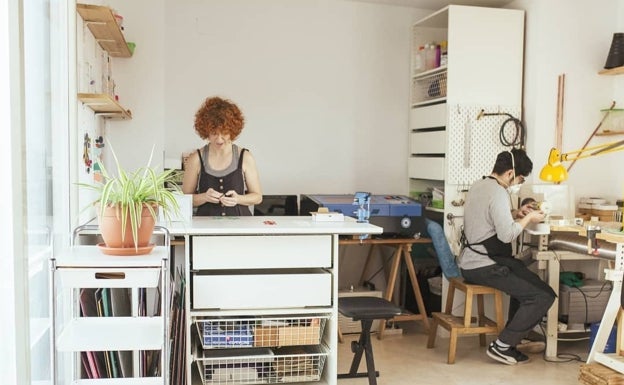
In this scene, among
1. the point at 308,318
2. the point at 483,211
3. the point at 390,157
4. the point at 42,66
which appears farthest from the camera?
the point at 390,157

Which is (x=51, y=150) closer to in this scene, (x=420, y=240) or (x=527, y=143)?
(x=420, y=240)

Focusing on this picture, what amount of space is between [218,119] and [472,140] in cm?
196

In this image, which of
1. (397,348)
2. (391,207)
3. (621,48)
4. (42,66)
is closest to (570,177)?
(621,48)

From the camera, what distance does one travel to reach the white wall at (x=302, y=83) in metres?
4.73

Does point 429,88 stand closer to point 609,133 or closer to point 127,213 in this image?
point 609,133

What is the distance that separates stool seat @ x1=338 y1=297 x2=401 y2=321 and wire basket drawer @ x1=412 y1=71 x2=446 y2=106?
6.51 feet

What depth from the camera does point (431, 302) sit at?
16.0ft

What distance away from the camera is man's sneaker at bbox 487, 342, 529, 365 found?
398cm

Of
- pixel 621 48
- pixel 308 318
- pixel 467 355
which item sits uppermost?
pixel 621 48

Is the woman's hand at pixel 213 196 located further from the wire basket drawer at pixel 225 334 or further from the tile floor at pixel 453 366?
the tile floor at pixel 453 366

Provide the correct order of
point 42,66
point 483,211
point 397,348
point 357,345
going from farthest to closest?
point 397,348 → point 483,211 → point 357,345 → point 42,66

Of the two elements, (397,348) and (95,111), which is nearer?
(95,111)

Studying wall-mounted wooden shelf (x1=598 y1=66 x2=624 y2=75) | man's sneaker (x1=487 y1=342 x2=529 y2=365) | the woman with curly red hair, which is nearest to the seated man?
man's sneaker (x1=487 y1=342 x2=529 y2=365)

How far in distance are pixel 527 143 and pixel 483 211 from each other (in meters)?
0.89
